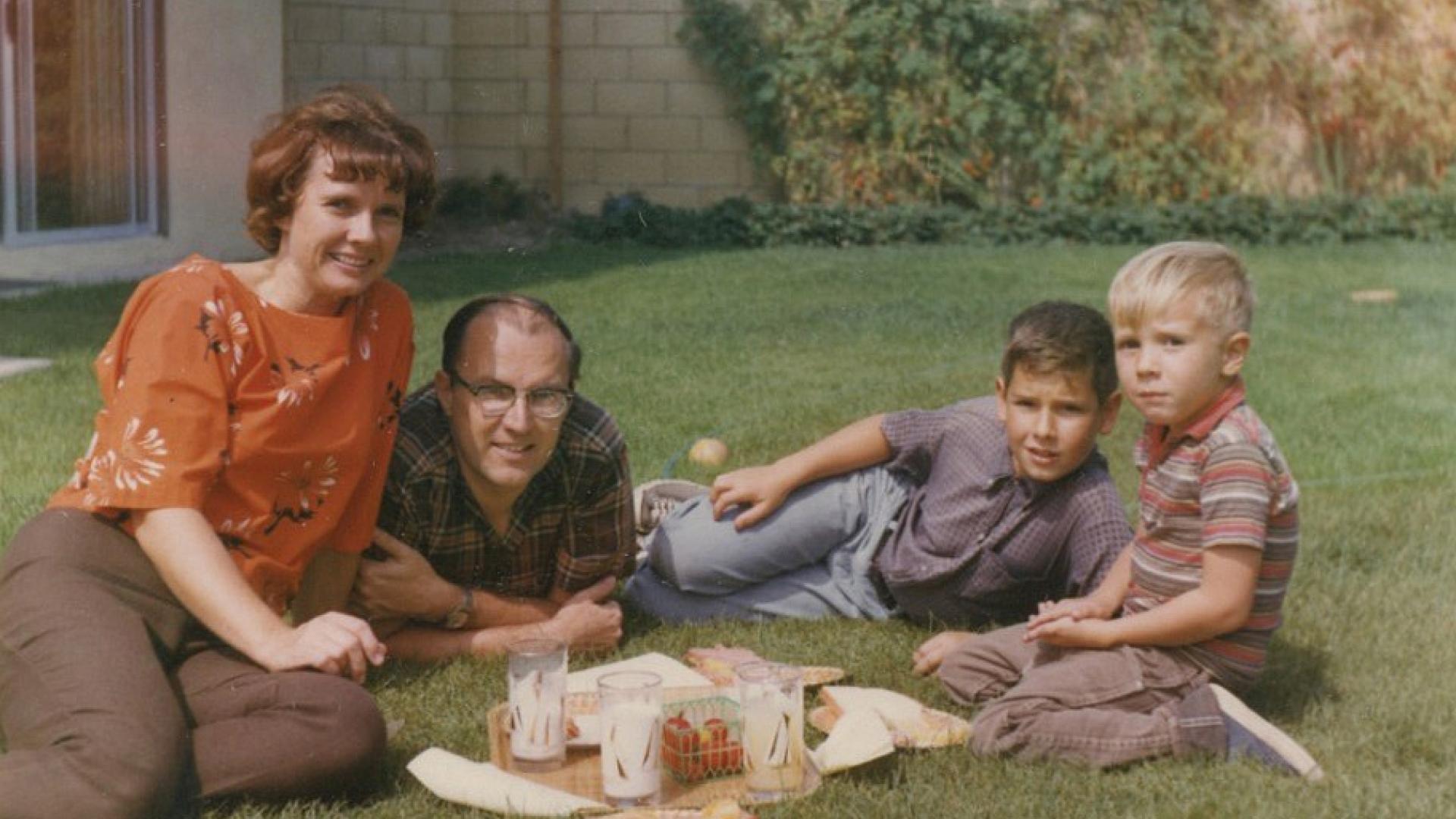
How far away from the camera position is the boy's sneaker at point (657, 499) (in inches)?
196

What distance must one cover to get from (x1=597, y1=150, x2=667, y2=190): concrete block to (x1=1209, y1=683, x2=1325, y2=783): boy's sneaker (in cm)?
1230

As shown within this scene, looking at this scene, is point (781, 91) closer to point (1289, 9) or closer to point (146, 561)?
point (1289, 9)

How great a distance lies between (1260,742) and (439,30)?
43.9 ft

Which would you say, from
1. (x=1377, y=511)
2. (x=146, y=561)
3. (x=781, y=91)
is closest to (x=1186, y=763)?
(x=146, y=561)

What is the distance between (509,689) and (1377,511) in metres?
3.26

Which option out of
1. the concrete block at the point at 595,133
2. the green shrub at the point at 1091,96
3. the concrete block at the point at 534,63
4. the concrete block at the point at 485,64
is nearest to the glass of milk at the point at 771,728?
the green shrub at the point at 1091,96

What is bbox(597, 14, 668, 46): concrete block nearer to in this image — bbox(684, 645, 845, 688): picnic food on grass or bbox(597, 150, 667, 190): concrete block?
bbox(597, 150, 667, 190): concrete block

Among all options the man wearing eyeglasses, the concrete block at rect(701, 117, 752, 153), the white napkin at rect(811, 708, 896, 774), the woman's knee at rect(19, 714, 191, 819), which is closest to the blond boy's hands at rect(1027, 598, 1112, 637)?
the white napkin at rect(811, 708, 896, 774)

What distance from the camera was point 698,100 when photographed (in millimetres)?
15344

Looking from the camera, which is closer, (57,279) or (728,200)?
(57,279)

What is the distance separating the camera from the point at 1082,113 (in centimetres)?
1499

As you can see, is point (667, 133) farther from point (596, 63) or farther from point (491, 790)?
point (491, 790)

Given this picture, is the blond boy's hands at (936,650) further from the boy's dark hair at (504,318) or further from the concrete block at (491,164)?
the concrete block at (491,164)

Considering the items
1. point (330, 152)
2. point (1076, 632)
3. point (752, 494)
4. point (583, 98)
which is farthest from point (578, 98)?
point (1076, 632)
